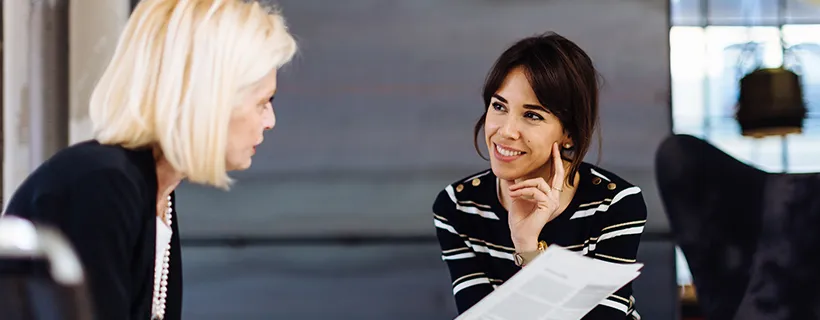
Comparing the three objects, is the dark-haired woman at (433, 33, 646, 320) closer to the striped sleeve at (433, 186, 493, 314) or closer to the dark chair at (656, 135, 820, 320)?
the striped sleeve at (433, 186, 493, 314)

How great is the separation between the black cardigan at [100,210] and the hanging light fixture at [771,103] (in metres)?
2.22

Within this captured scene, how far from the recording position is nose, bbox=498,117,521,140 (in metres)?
1.64

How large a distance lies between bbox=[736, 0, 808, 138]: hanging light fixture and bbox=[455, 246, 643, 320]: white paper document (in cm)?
169

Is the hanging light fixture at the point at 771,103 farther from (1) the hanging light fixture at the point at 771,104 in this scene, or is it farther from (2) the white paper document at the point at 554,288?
(2) the white paper document at the point at 554,288

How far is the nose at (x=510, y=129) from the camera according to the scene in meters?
1.64

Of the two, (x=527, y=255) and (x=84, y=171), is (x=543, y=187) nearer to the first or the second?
(x=527, y=255)

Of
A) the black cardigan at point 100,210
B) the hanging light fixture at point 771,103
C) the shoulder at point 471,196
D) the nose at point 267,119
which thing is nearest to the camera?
the black cardigan at point 100,210

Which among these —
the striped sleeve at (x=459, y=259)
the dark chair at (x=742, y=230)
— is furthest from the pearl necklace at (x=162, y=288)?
the dark chair at (x=742, y=230)

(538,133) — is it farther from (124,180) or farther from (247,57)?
(124,180)

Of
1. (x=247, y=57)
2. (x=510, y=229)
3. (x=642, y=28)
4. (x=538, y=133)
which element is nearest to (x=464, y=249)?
(x=510, y=229)

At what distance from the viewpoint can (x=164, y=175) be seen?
1225 millimetres

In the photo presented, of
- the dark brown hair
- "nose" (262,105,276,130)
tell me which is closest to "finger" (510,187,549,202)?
the dark brown hair

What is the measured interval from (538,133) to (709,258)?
1.37ft

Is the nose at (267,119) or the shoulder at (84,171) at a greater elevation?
the nose at (267,119)
